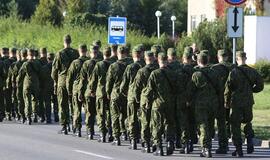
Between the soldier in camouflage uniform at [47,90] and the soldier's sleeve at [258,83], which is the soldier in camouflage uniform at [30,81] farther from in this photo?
the soldier's sleeve at [258,83]

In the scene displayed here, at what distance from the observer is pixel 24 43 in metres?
45.6

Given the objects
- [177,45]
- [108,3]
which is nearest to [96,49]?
[177,45]

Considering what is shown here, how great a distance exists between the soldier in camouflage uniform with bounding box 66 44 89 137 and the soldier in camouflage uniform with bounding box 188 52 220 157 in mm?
4042

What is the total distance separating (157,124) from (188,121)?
781 mm

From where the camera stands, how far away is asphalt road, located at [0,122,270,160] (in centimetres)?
1589

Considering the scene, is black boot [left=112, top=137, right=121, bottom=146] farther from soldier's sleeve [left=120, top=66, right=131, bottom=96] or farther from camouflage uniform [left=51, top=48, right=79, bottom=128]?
camouflage uniform [left=51, top=48, right=79, bottom=128]

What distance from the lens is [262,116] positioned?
24.0m

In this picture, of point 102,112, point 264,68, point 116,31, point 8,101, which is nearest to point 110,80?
point 102,112

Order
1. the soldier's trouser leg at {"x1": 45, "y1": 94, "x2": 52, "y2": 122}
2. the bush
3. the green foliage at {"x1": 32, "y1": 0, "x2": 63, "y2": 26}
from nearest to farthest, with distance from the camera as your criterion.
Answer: the soldier's trouser leg at {"x1": 45, "y1": 94, "x2": 52, "y2": 122} < the bush < the green foliage at {"x1": 32, "y1": 0, "x2": 63, "y2": 26}

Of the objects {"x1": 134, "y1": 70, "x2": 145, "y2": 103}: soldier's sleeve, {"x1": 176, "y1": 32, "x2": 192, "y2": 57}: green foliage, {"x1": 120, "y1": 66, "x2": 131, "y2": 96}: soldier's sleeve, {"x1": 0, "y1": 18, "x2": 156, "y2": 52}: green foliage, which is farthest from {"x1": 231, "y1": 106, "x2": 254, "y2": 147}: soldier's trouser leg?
{"x1": 176, "y1": 32, "x2": 192, "y2": 57}: green foliage

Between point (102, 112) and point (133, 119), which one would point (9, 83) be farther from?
point (133, 119)

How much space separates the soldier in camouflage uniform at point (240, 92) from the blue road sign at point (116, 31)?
33.7ft

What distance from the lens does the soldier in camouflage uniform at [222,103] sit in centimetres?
1631

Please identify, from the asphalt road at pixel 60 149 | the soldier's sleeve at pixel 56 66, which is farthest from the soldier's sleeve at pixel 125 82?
the soldier's sleeve at pixel 56 66
